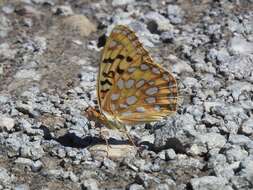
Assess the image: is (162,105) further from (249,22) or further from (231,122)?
(249,22)

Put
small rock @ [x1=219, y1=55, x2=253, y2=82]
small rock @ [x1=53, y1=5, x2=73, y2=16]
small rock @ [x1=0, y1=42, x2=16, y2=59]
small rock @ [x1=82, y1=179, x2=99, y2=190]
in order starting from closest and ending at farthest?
small rock @ [x1=82, y1=179, x2=99, y2=190], small rock @ [x1=219, y1=55, x2=253, y2=82], small rock @ [x1=0, y1=42, x2=16, y2=59], small rock @ [x1=53, y1=5, x2=73, y2=16]

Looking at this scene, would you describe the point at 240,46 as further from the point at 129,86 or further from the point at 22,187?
the point at 22,187

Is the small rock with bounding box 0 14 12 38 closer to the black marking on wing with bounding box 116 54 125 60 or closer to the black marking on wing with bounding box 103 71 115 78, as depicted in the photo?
the black marking on wing with bounding box 103 71 115 78

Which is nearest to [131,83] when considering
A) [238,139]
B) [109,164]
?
[109,164]

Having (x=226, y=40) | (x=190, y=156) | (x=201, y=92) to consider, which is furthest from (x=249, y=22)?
(x=190, y=156)

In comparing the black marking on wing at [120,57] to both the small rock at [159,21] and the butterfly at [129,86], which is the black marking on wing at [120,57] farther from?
the small rock at [159,21]

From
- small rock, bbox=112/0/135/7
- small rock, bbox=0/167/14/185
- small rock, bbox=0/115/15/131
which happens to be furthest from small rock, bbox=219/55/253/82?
small rock, bbox=0/167/14/185

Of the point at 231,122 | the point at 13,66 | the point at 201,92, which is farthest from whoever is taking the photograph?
the point at 13,66
